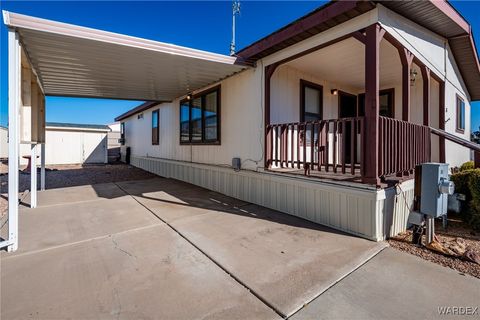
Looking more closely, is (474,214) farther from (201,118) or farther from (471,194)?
(201,118)

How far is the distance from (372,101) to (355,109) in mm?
4825

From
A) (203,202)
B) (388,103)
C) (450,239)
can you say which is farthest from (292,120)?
(450,239)

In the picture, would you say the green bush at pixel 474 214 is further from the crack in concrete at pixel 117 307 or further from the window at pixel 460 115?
the crack in concrete at pixel 117 307

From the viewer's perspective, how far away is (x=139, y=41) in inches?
158

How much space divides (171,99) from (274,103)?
4.86 m

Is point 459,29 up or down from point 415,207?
up

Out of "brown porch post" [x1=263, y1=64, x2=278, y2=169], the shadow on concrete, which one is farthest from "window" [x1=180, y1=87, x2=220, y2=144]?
"brown porch post" [x1=263, y1=64, x2=278, y2=169]

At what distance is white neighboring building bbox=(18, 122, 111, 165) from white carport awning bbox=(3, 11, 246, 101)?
10.1 meters

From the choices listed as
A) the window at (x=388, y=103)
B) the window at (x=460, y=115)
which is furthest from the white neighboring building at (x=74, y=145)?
the window at (x=460, y=115)

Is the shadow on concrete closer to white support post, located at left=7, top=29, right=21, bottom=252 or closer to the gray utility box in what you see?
the gray utility box

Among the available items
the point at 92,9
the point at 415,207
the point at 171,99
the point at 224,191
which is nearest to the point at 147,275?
the point at 415,207

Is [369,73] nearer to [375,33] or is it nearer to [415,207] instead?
[375,33]

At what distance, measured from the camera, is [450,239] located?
Answer: 3377mm

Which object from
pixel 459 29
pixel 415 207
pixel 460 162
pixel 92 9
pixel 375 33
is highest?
pixel 92 9
